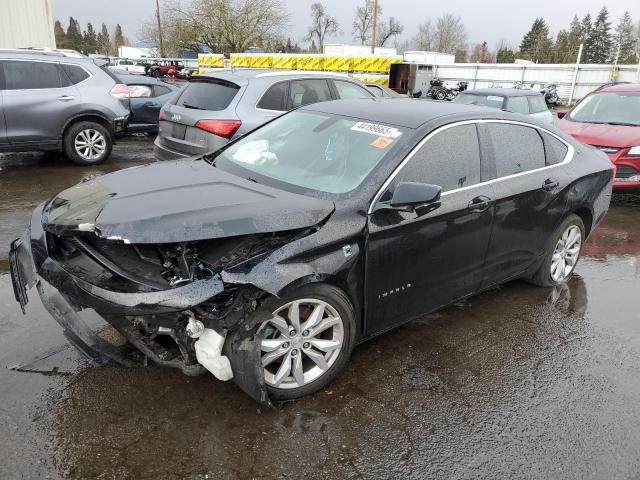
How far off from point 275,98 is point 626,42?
79.8m

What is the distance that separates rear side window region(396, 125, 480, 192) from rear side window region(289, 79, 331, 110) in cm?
397

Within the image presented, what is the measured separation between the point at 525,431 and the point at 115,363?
2374mm

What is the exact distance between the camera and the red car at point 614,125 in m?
7.49

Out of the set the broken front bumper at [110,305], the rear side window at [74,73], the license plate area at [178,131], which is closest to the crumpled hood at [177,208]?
the broken front bumper at [110,305]

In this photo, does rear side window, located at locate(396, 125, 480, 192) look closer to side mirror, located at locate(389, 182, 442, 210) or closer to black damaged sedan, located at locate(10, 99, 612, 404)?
black damaged sedan, located at locate(10, 99, 612, 404)

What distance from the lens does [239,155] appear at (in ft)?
13.0

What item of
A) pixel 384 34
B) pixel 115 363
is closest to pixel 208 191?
pixel 115 363

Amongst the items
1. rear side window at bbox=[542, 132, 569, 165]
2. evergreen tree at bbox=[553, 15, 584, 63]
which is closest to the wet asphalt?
rear side window at bbox=[542, 132, 569, 165]

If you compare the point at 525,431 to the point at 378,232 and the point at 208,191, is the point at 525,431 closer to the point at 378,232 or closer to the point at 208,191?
the point at 378,232

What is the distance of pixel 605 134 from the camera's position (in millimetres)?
7863

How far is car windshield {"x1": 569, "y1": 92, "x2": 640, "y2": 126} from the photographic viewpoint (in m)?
8.34

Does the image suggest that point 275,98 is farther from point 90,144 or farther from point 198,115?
point 90,144

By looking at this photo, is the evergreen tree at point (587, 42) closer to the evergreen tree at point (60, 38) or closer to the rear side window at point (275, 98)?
the rear side window at point (275, 98)

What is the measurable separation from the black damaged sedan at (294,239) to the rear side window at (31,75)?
5.60 meters
